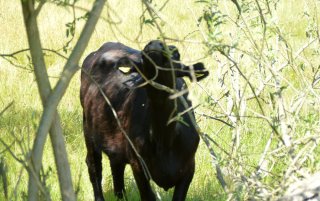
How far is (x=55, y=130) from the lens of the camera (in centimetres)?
319

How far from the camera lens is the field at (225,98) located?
398 centimetres

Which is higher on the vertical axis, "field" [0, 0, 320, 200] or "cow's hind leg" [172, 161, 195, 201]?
"field" [0, 0, 320, 200]

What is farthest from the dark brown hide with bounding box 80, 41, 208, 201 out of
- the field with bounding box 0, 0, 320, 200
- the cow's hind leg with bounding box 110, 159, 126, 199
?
the field with bounding box 0, 0, 320, 200

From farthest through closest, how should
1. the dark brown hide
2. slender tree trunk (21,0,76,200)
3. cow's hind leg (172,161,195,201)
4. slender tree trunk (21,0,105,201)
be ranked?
cow's hind leg (172,161,195,201) < the dark brown hide < slender tree trunk (21,0,76,200) < slender tree trunk (21,0,105,201)

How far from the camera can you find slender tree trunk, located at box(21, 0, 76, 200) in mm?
3148

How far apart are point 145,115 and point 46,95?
2.49 m

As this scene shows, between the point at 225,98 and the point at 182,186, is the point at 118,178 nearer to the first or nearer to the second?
the point at 182,186

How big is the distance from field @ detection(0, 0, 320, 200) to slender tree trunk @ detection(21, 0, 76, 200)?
0.48 feet

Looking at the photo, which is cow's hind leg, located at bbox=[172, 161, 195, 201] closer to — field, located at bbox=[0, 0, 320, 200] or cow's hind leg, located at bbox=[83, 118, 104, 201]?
field, located at bbox=[0, 0, 320, 200]

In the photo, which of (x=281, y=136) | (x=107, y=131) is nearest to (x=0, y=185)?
(x=107, y=131)

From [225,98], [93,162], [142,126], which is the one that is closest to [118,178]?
[93,162]

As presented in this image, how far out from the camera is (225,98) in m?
7.61

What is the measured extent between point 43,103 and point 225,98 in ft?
15.1

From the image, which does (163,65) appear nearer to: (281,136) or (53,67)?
(281,136)
